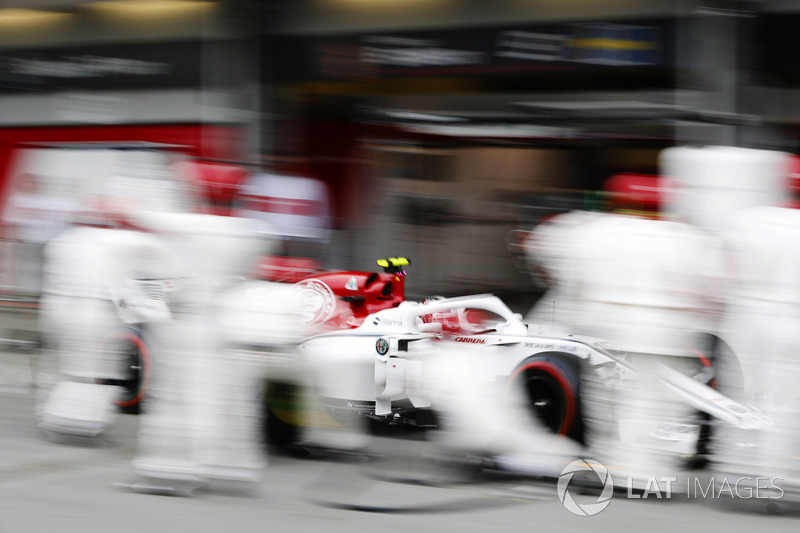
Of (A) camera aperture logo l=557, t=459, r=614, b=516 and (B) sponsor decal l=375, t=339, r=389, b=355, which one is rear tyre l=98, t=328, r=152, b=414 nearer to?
(B) sponsor decal l=375, t=339, r=389, b=355

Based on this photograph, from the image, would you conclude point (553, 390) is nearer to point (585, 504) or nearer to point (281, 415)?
point (585, 504)

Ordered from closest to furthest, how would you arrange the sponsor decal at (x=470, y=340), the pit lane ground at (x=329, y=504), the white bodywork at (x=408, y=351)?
1. the pit lane ground at (x=329, y=504)
2. the white bodywork at (x=408, y=351)
3. the sponsor decal at (x=470, y=340)

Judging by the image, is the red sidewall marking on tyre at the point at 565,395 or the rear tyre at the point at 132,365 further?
the rear tyre at the point at 132,365

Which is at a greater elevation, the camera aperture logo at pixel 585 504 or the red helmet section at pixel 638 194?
the red helmet section at pixel 638 194

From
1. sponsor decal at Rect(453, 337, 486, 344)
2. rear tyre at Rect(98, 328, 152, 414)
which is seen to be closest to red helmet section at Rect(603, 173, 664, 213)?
sponsor decal at Rect(453, 337, 486, 344)

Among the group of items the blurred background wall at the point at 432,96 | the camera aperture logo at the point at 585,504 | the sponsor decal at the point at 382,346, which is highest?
the blurred background wall at the point at 432,96

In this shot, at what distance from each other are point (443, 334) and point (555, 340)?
0.68 m

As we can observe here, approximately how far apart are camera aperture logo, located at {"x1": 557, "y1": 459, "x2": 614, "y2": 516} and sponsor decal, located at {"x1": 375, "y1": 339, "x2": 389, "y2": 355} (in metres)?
1.36

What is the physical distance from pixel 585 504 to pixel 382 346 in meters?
1.68

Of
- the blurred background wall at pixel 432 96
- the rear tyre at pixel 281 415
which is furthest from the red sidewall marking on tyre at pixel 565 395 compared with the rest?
the blurred background wall at pixel 432 96

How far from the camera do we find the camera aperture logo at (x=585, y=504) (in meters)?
5.14

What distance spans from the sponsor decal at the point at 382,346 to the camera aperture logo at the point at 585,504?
1362mm

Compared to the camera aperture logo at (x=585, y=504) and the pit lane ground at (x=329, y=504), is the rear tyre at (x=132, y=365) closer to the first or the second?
the pit lane ground at (x=329, y=504)

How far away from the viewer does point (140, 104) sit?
13.9 metres
